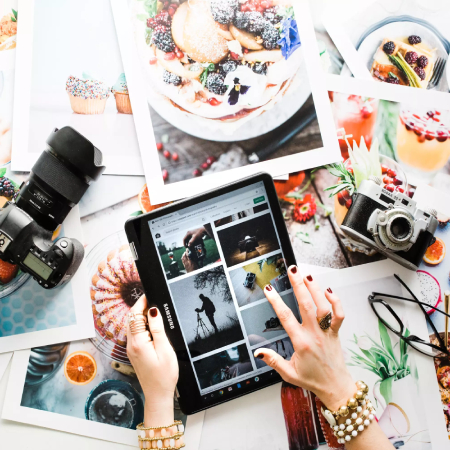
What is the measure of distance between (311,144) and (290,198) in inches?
4.4

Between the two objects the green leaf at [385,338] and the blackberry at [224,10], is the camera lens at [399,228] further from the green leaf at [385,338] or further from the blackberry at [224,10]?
the blackberry at [224,10]

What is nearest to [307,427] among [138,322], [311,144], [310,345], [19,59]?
[310,345]

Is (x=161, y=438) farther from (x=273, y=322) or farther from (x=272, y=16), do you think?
(x=272, y=16)

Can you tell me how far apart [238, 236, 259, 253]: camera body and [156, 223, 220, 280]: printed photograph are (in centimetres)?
4

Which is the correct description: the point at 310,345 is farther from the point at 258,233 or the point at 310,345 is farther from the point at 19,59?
the point at 19,59

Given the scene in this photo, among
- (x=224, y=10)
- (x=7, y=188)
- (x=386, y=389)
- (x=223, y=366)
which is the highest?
(x=224, y=10)

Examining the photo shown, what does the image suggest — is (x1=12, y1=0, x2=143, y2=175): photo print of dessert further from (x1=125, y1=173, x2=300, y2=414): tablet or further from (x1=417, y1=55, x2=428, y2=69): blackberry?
(x1=417, y1=55, x2=428, y2=69): blackberry

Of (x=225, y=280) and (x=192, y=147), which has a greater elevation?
(x=192, y=147)

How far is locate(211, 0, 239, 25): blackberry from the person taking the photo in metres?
0.76

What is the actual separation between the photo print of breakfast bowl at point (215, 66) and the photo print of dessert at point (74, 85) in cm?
7

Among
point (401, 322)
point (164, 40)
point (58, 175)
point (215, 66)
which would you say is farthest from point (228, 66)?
point (401, 322)

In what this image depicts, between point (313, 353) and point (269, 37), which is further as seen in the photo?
point (269, 37)

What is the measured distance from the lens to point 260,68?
76 cm

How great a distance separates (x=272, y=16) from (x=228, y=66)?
0.13 m
